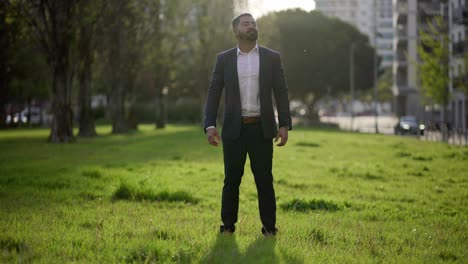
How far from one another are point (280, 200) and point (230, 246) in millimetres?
4421

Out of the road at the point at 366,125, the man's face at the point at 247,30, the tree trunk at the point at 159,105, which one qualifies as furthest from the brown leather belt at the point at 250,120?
the tree trunk at the point at 159,105

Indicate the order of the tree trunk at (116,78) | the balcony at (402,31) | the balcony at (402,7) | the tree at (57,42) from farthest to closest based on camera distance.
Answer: the balcony at (402,31)
the balcony at (402,7)
the tree trunk at (116,78)
the tree at (57,42)

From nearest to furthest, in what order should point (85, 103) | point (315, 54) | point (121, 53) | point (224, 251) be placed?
point (224, 251), point (85, 103), point (121, 53), point (315, 54)

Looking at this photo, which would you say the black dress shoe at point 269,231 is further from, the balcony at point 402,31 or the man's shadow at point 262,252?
the balcony at point 402,31

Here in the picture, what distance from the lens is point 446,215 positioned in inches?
372

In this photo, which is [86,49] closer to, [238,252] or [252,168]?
[252,168]

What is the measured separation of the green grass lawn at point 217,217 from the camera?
5.92 m

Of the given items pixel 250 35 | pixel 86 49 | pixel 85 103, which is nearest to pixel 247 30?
pixel 250 35

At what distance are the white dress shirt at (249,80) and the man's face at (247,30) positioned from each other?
189 millimetres

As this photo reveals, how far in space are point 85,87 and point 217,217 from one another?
30273mm

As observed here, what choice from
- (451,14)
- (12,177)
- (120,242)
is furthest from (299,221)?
(451,14)

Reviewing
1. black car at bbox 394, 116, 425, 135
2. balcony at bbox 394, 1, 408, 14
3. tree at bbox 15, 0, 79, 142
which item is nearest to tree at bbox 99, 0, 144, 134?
tree at bbox 15, 0, 79, 142

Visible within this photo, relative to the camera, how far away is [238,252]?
5.92m

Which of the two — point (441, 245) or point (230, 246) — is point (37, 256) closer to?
point (230, 246)
